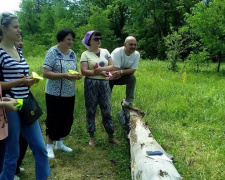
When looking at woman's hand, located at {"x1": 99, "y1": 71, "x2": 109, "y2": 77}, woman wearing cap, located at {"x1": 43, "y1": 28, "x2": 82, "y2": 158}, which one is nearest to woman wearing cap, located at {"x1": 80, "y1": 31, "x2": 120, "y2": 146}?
woman's hand, located at {"x1": 99, "y1": 71, "x2": 109, "y2": 77}

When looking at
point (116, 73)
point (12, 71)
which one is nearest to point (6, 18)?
point (12, 71)

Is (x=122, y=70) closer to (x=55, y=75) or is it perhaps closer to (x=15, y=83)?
(x=55, y=75)

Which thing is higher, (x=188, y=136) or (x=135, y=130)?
(x=135, y=130)

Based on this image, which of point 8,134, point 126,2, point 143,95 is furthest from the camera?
point 126,2

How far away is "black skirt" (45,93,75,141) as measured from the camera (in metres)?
4.11

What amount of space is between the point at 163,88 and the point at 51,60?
4.75 metres

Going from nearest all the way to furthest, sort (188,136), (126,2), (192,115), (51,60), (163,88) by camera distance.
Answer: (51,60)
(188,136)
(192,115)
(163,88)
(126,2)

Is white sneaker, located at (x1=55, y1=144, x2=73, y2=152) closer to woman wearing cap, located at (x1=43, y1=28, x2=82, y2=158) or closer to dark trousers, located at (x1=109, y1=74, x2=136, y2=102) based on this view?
woman wearing cap, located at (x1=43, y1=28, x2=82, y2=158)

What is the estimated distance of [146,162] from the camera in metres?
3.15

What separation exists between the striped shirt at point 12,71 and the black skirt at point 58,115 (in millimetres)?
1272

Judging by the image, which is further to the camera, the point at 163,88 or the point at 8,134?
the point at 163,88

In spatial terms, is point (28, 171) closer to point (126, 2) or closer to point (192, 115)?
point (192, 115)

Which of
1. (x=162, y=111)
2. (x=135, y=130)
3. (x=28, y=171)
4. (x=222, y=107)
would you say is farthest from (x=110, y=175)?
(x=222, y=107)

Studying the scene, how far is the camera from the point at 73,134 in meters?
5.33
